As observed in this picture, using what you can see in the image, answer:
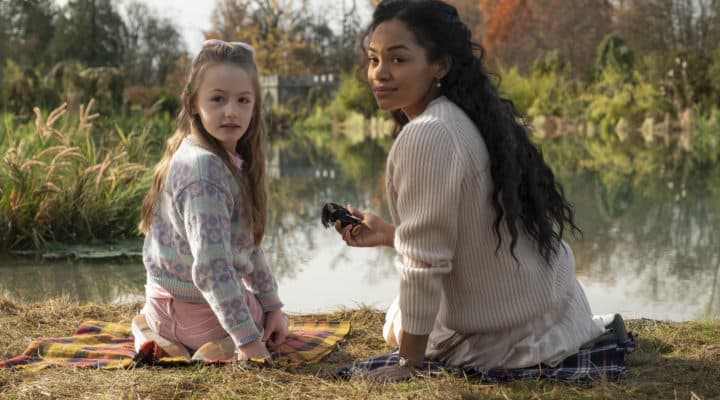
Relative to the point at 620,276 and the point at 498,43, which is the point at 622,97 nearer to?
the point at 620,276

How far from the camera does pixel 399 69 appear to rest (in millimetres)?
2352

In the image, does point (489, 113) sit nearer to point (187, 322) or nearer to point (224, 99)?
point (224, 99)

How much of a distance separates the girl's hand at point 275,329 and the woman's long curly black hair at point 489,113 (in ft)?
3.02

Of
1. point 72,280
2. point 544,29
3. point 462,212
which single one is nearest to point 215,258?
point 462,212

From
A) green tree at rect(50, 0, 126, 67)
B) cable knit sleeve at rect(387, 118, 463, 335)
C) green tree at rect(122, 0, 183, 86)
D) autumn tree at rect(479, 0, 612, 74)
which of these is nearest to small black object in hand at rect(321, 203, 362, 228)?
cable knit sleeve at rect(387, 118, 463, 335)

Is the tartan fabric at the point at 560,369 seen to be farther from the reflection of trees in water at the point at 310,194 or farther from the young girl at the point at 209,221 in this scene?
the reflection of trees in water at the point at 310,194

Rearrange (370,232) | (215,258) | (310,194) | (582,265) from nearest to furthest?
(215,258), (370,232), (582,265), (310,194)

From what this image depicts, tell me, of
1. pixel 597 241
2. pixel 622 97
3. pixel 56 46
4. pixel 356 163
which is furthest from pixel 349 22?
pixel 597 241

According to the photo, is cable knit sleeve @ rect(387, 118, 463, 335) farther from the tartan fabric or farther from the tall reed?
the tall reed

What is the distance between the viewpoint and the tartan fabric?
2.34 m

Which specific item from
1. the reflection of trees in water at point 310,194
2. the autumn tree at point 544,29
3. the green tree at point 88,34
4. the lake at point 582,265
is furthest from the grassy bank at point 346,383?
the autumn tree at point 544,29

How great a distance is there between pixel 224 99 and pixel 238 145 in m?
0.26

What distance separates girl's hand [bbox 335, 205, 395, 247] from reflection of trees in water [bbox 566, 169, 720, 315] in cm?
159

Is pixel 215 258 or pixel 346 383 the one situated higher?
pixel 215 258
